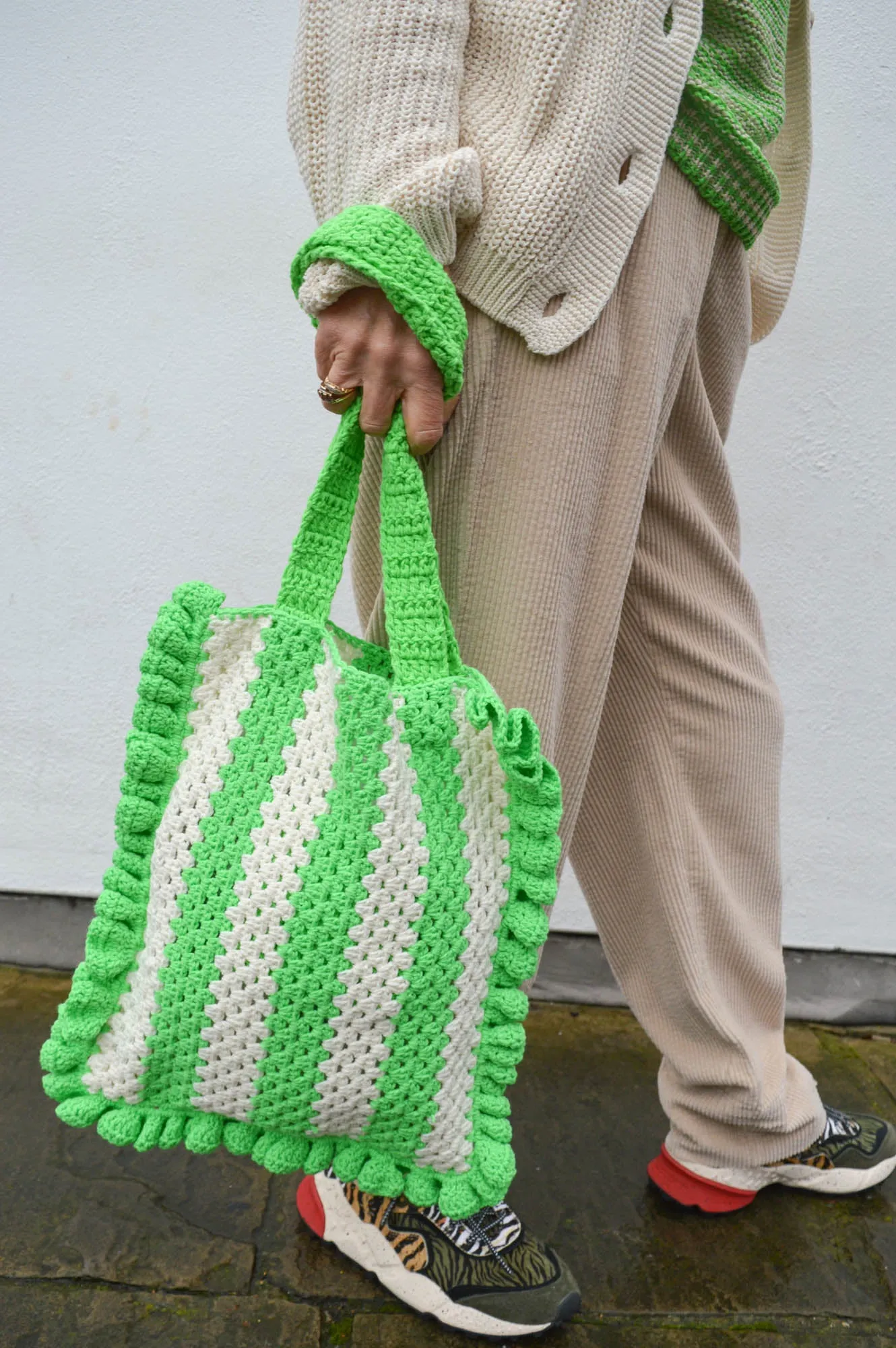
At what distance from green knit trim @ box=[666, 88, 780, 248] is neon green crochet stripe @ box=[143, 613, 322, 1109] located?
0.55 m

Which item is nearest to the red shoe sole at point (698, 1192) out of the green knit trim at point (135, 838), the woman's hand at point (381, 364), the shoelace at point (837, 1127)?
the shoelace at point (837, 1127)

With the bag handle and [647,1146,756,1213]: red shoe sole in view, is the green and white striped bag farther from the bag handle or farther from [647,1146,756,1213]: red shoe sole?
[647,1146,756,1213]: red shoe sole

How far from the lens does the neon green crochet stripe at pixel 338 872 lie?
0.74m

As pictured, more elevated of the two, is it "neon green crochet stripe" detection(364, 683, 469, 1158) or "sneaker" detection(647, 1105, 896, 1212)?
"neon green crochet stripe" detection(364, 683, 469, 1158)

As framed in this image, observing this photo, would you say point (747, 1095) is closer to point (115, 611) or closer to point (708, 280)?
point (708, 280)

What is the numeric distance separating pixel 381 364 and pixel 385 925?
1.52 feet

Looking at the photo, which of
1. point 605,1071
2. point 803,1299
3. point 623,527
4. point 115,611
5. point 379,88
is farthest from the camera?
point 115,611

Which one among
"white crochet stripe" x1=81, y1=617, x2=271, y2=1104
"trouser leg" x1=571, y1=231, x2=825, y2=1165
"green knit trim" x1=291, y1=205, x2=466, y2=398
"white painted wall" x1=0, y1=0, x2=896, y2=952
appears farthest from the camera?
"white painted wall" x1=0, y1=0, x2=896, y2=952

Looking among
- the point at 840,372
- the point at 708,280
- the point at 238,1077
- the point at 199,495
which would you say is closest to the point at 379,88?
the point at 708,280

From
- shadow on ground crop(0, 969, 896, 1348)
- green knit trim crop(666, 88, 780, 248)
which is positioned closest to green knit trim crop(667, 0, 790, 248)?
green knit trim crop(666, 88, 780, 248)

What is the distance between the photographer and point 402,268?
69 cm

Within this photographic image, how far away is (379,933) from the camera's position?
749 millimetres

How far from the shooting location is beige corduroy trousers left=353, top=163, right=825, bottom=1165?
2.59 feet

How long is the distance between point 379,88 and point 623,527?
41 cm
